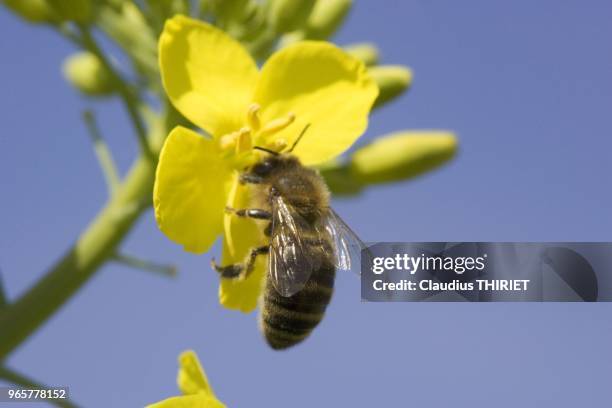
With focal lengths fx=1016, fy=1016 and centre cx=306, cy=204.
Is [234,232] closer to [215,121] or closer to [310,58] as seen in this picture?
[215,121]

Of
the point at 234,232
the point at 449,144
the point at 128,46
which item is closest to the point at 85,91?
the point at 128,46

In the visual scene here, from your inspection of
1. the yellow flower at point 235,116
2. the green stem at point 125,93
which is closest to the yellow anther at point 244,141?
the yellow flower at point 235,116

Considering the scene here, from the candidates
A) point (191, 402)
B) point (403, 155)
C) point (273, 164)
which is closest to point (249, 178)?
point (273, 164)

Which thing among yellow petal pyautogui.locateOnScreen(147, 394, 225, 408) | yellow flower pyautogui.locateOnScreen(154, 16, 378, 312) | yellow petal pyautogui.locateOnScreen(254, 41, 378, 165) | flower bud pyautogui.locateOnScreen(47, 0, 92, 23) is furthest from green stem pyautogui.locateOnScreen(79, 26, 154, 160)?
yellow petal pyautogui.locateOnScreen(147, 394, 225, 408)

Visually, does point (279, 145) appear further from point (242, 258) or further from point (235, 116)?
point (242, 258)

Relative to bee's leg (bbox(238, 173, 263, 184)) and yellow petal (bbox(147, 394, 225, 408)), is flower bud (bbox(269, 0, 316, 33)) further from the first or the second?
yellow petal (bbox(147, 394, 225, 408))

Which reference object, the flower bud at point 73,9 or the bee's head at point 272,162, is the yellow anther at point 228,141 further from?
the flower bud at point 73,9
